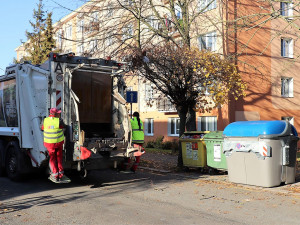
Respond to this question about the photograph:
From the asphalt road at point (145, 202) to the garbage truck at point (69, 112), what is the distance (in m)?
0.63

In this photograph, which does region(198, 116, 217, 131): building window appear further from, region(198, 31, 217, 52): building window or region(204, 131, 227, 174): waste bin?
region(204, 131, 227, 174): waste bin

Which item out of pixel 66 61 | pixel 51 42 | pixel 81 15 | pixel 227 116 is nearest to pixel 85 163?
pixel 66 61

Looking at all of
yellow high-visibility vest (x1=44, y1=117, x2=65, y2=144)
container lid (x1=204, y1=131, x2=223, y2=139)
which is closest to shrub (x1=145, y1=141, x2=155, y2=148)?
container lid (x1=204, y1=131, x2=223, y2=139)

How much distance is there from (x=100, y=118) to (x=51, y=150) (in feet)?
6.12

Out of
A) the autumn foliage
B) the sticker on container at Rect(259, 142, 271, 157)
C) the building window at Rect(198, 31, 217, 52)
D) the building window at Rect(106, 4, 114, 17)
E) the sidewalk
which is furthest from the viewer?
the building window at Rect(198, 31, 217, 52)

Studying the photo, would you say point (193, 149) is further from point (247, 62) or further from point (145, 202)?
point (247, 62)

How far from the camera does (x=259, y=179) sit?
8.12 m

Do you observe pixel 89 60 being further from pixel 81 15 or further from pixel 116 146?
pixel 81 15

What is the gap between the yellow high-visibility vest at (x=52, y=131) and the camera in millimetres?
7336

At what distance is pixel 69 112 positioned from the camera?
7.74 m

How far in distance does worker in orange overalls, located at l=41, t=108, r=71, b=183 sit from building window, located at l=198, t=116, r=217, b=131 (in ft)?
43.5

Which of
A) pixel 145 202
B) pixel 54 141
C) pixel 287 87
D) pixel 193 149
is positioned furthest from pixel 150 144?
pixel 145 202

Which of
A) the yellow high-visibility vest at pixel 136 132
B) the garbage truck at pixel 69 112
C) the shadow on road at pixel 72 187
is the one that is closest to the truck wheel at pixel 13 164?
the garbage truck at pixel 69 112

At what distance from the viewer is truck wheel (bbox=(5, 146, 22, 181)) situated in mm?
8442
